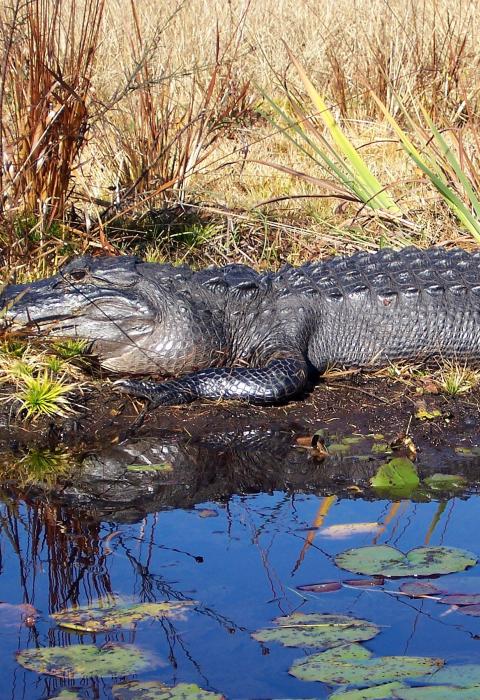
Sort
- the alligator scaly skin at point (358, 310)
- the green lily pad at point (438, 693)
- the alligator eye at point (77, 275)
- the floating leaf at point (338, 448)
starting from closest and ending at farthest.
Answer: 1. the green lily pad at point (438, 693)
2. the floating leaf at point (338, 448)
3. the alligator eye at point (77, 275)
4. the alligator scaly skin at point (358, 310)

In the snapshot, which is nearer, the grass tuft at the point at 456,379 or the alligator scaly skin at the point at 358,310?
the grass tuft at the point at 456,379

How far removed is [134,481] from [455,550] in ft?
4.80

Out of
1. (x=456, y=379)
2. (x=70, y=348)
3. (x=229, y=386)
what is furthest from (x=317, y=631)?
(x=70, y=348)

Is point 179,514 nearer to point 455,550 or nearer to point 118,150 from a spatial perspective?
point 455,550

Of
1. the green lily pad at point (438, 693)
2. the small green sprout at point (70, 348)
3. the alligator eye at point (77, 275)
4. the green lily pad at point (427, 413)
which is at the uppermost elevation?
the alligator eye at point (77, 275)

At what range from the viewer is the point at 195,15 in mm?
12016

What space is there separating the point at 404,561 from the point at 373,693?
34.7 inches

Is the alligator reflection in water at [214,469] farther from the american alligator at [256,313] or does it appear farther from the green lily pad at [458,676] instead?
the green lily pad at [458,676]

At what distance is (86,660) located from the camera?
287 cm

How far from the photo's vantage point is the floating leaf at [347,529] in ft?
12.4

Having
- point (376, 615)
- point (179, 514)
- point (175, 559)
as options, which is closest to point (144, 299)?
point (179, 514)

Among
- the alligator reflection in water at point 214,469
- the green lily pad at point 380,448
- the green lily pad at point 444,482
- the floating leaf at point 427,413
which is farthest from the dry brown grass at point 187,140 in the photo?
the green lily pad at point 444,482

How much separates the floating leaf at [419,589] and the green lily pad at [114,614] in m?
0.71

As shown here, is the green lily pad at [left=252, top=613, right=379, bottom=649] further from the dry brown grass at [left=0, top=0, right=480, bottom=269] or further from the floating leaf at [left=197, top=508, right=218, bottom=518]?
the dry brown grass at [left=0, top=0, right=480, bottom=269]
